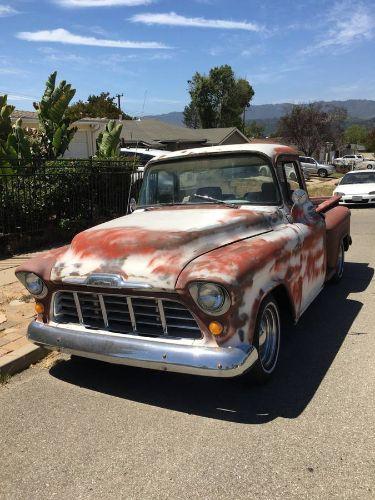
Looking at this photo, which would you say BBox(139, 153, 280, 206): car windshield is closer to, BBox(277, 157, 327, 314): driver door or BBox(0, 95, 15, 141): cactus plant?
BBox(277, 157, 327, 314): driver door

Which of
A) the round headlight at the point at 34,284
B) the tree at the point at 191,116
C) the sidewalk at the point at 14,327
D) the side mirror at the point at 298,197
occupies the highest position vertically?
the tree at the point at 191,116

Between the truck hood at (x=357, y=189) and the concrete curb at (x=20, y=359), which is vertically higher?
the concrete curb at (x=20, y=359)

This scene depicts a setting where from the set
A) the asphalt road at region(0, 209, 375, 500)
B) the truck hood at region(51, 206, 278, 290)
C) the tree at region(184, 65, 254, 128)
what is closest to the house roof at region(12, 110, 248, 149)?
Result: the tree at region(184, 65, 254, 128)

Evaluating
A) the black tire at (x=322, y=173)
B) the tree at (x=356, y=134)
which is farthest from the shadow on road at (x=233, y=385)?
the tree at (x=356, y=134)

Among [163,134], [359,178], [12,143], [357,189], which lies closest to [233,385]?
[12,143]

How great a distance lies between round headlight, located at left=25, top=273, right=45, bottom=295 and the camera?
3.90m

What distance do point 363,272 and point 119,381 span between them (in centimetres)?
477

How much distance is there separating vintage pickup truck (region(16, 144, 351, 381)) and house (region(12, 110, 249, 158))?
20.0m

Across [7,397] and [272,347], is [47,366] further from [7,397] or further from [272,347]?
[272,347]

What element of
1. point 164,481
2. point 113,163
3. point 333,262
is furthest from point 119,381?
point 113,163

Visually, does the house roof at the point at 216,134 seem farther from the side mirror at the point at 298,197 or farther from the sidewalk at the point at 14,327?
the side mirror at the point at 298,197

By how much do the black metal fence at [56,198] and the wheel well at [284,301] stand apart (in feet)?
13.5

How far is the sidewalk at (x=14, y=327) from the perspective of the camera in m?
4.34

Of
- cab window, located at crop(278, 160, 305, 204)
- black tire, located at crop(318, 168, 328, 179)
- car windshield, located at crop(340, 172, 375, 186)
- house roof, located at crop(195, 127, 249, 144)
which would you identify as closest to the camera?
cab window, located at crop(278, 160, 305, 204)
